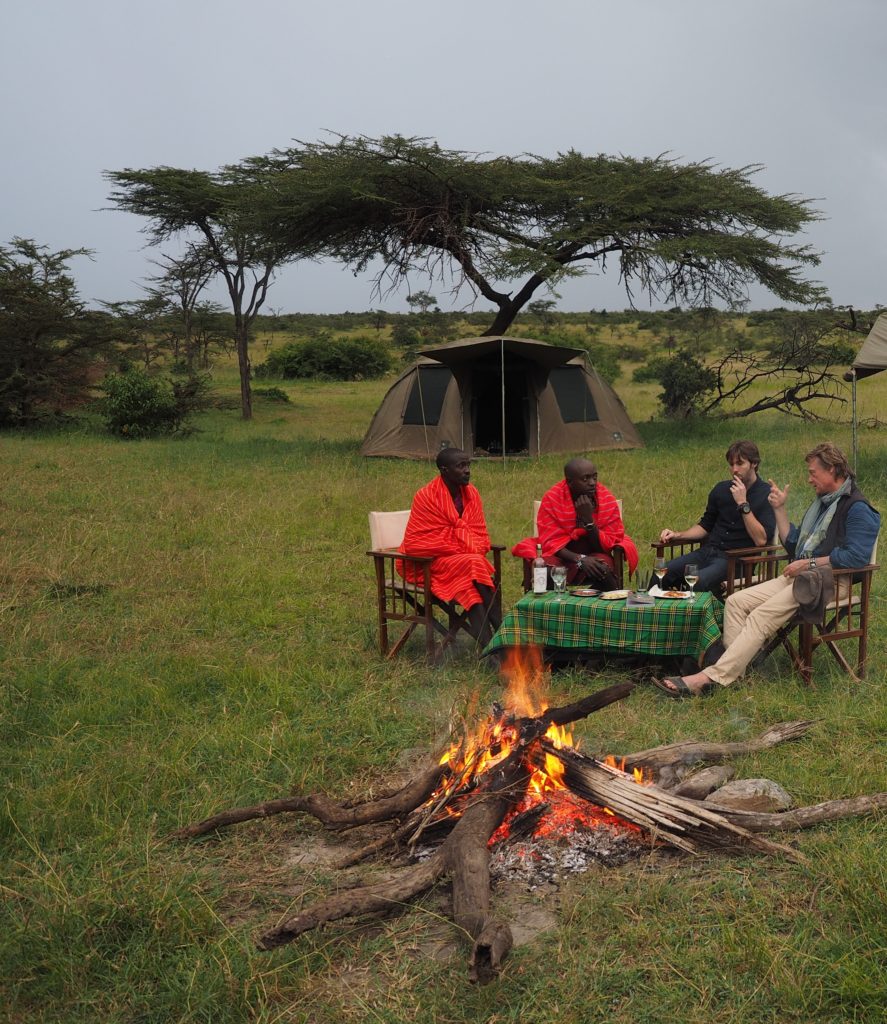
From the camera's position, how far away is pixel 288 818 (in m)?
3.56

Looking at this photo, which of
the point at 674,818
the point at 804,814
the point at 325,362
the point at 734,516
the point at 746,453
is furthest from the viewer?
the point at 325,362

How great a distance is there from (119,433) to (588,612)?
13763 millimetres

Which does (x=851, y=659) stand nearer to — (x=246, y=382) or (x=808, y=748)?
(x=808, y=748)

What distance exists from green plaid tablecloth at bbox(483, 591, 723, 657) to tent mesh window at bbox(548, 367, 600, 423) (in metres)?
9.44

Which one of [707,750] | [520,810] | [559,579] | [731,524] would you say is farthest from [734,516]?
[520,810]

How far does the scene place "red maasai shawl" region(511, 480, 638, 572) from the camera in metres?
5.59

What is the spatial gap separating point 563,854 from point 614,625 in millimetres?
1749

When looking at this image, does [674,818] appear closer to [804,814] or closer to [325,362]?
[804,814]

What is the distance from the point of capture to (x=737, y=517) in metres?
5.75

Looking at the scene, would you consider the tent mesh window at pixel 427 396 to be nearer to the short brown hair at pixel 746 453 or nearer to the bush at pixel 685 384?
the bush at pixel 685 384

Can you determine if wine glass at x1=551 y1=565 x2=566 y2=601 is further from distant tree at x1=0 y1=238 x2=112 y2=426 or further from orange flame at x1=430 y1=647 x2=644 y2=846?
distant tree at x1=0 y1=238 x2=112 y2=426

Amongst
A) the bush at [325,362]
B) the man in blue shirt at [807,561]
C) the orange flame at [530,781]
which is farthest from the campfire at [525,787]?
the bush at [325,362]

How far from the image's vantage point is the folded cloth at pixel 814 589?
4516 millimetres

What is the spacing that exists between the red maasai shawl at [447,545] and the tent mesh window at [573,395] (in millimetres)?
8711
